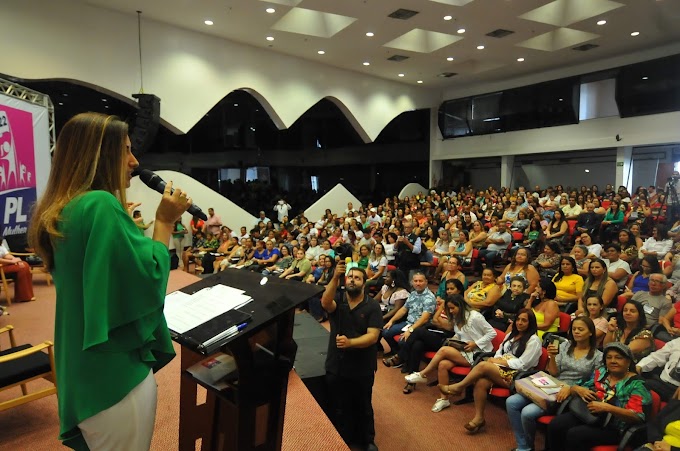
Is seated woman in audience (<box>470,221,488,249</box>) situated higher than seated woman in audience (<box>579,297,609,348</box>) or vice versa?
seated woman in audience (<box>470,221,488,249</box>)

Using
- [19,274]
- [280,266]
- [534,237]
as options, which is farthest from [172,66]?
[534,237]

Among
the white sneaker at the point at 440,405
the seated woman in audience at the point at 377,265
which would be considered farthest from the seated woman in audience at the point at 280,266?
the white sneaker at the point at 440,405

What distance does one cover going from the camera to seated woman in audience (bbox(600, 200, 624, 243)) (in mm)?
8156

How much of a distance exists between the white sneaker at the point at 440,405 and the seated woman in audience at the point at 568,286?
6.54 ft

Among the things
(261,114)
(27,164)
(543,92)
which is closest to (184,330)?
(27,164)

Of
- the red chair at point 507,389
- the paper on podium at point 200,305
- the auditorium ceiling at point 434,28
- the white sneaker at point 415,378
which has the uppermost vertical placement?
the auditorium ceiling at point 434,28

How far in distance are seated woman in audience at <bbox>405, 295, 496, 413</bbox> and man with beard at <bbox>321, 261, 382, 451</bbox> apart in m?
0.87

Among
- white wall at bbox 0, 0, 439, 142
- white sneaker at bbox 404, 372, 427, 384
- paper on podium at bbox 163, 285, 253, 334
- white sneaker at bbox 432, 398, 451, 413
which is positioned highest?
white wall at bbox 0, 0, 439, 142

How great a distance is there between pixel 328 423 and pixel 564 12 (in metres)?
9.74

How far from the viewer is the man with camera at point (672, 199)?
23.7ft

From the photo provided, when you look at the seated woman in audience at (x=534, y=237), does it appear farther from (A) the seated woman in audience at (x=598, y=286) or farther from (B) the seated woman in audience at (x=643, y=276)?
(A) the seated woman in audience at (x=598, y=286)

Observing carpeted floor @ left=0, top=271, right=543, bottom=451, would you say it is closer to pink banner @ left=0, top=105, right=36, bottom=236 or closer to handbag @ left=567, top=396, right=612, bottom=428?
handbag @ left=567, top=396, right=612, bottom=428

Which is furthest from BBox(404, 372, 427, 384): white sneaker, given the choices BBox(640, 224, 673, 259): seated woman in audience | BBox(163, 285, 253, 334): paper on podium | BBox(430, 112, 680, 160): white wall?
BBox(430, 112, 680, 160): white wall

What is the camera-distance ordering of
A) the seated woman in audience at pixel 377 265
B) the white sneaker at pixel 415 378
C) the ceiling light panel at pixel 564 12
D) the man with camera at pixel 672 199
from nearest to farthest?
1. the white sneaker at pixel 415 378
2. the seated woman in audience at pixel 377 265
3. the man with camera at pixel 672 199
4. the ceiling light panel at pixel 564 12
